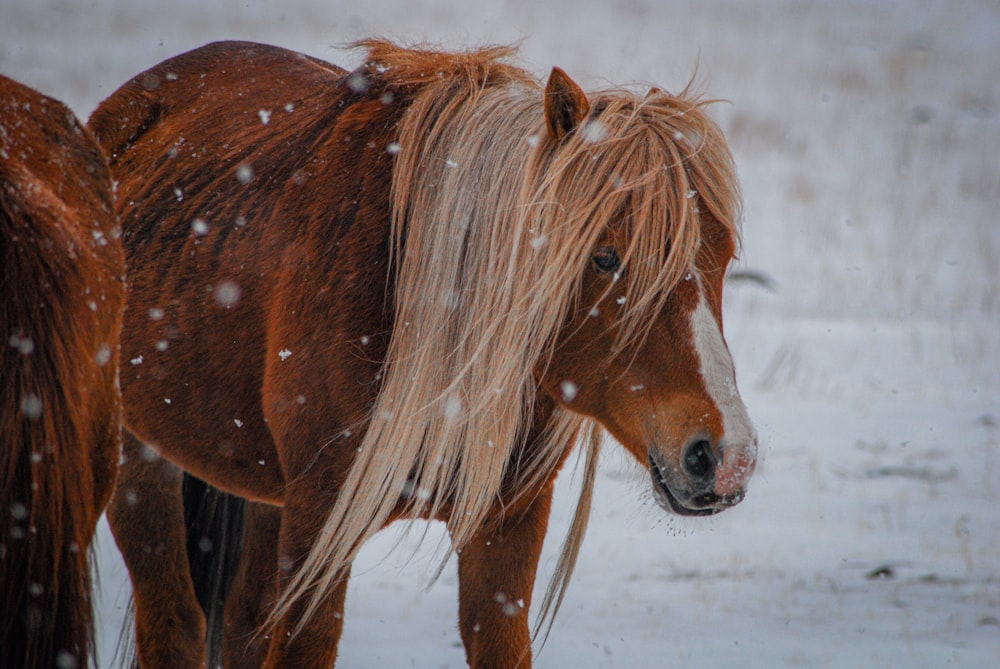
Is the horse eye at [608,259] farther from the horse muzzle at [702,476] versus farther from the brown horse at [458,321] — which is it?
the horse muzzle at [702,476]

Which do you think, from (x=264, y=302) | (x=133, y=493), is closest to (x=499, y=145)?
(x=264, y=302)

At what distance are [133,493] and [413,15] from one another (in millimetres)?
12886

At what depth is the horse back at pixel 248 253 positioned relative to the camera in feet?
7.98

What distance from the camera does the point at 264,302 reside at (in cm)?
261

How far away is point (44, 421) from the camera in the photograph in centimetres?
155

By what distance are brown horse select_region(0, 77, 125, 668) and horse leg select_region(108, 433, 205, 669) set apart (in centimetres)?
158

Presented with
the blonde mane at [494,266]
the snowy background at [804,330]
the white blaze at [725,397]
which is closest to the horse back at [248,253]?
the blonde mane at [494,266]

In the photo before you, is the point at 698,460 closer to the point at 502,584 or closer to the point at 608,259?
the point at 608,259

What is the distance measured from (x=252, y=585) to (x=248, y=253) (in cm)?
125

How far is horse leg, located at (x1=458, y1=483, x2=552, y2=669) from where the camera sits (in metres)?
2.55

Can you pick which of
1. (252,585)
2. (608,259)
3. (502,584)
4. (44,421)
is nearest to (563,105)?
(608,259)

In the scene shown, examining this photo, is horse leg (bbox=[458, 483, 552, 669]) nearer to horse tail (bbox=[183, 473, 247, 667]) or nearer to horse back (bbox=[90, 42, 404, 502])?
horse back (bbox=[90, 42, 404, 502])

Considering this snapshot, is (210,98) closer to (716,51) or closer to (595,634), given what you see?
(595,634)

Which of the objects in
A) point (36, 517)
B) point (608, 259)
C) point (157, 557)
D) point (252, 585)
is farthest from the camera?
point (252, 585)
